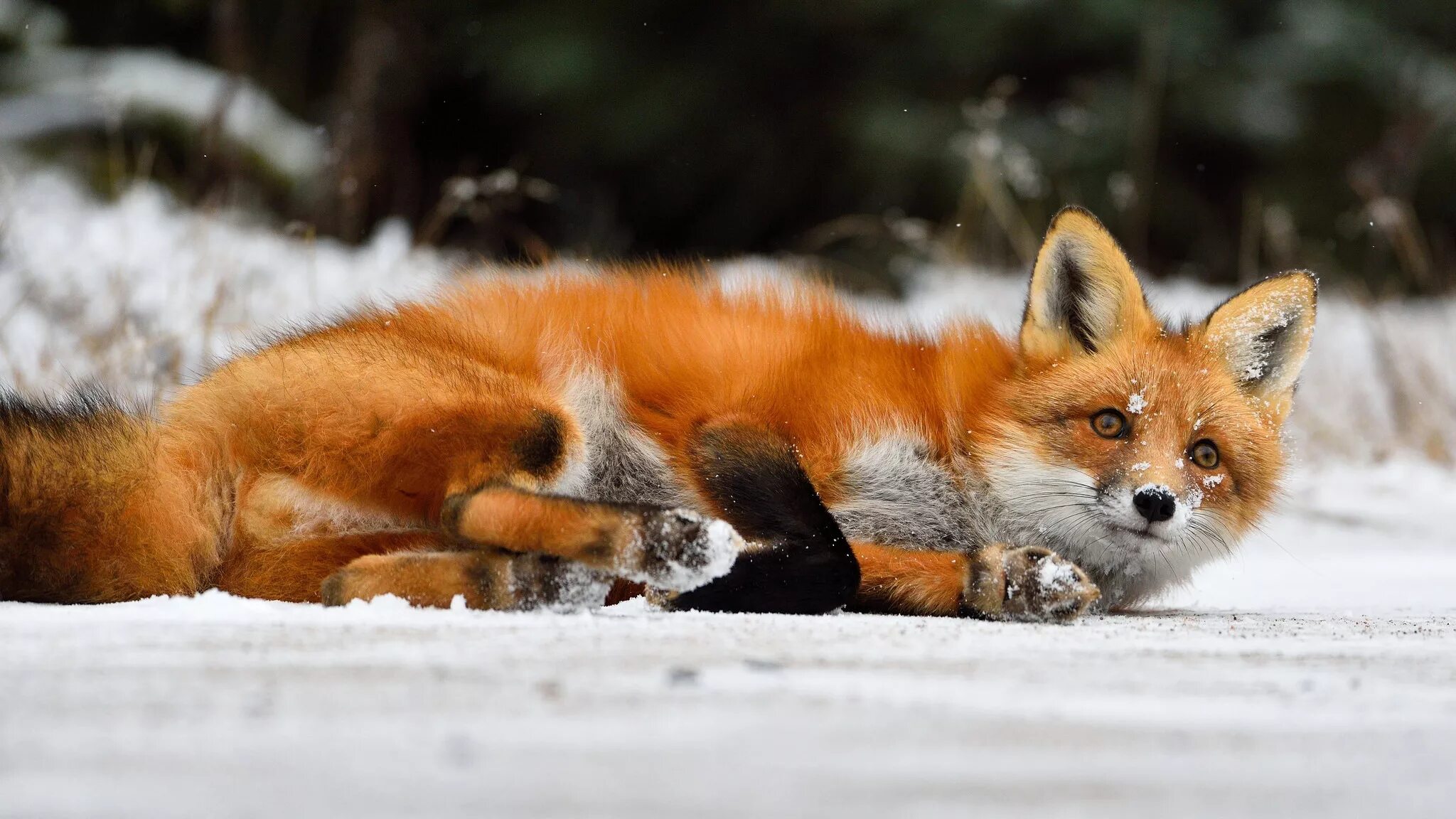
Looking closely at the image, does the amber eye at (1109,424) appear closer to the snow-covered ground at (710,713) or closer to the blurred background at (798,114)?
the snow-covered ground at (710,713)

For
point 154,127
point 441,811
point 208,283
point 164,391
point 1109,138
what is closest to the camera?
point 441,811

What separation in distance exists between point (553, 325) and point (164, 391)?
1529 mm

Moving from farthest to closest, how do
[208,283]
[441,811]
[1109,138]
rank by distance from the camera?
[1109,138]
[208,283]
[441,811]

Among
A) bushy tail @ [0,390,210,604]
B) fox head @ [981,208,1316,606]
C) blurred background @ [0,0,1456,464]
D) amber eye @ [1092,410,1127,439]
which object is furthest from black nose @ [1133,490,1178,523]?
blurred background @ [0,0,1456,464]

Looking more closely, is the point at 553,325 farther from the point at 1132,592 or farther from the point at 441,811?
the point at 441,811

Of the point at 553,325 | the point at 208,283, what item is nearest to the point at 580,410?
the point at 553,325

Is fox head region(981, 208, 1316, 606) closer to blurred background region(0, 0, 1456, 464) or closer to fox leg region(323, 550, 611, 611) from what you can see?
fox leg region(323, 550, 611, 611)

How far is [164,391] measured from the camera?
3.53 meters

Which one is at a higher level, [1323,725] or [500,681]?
[1323,725]

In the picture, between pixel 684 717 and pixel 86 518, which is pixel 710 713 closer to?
pixel 684 717

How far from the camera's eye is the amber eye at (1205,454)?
2670mm

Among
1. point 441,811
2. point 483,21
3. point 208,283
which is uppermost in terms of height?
point 483,21

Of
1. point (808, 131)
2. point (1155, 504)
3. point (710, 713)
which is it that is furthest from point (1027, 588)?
point (808, 131)

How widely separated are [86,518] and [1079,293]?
2127 millimetres
